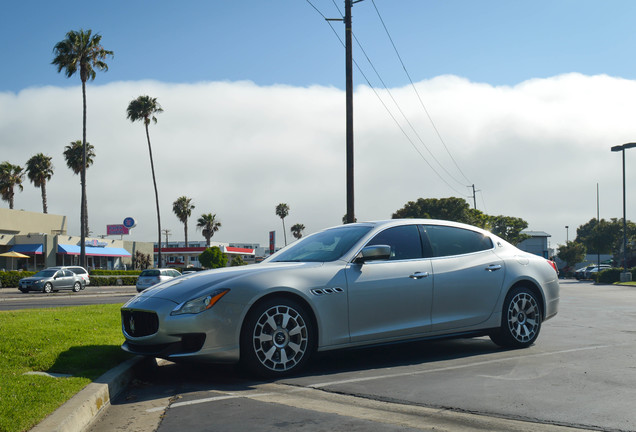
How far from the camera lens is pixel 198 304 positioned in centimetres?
580

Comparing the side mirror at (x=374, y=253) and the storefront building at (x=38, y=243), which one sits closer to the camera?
the side mirror at (x=374, y=253)

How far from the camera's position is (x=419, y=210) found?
8400 cm

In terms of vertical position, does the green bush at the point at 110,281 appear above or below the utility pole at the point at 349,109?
below

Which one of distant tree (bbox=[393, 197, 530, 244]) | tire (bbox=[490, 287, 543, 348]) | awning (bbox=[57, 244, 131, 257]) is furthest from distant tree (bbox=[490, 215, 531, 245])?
tire (bbox=[490, 287, 543, 348])

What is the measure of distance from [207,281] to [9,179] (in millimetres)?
66304

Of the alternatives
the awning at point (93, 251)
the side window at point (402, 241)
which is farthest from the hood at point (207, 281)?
the awning at point (93, 251)

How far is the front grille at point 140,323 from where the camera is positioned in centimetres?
593

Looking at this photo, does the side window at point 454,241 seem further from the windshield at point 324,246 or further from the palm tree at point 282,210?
the palm tree at point 282,210

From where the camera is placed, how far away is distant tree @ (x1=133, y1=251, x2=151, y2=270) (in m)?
70.3

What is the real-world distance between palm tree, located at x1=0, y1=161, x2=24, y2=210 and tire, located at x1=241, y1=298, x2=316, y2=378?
219ft

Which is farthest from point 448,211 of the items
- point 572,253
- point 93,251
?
point 93,251

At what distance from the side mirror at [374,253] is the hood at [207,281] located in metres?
0.45

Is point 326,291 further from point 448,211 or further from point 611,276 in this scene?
point 448,211

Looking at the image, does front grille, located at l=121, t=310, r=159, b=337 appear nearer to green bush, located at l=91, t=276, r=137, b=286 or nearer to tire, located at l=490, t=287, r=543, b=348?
tire, located at l=490, t=287, r=543, b=348
